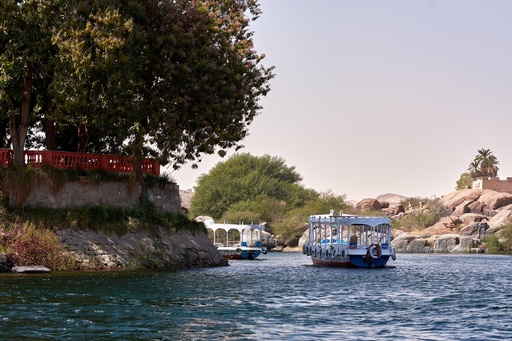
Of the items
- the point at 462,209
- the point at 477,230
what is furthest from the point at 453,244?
the point at 462,209

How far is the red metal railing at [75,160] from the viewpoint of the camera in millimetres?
41531

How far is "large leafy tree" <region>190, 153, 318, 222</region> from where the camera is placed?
125625 millimetres

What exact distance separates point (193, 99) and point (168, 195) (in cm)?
769

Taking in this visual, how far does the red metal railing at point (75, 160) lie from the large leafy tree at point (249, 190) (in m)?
76.1

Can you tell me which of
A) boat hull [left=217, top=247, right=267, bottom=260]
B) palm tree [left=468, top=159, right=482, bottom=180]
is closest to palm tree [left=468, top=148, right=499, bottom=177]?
palm tree [left=468, top=159, right=482, bottom=180]

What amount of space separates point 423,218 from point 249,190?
1065 inches

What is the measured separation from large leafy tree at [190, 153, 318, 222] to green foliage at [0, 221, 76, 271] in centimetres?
8214

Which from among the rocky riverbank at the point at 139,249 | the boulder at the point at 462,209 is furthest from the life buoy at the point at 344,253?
the boulder at the point at 462,209

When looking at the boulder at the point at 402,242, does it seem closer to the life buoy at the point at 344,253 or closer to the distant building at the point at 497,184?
the distant building at the point at 497,184

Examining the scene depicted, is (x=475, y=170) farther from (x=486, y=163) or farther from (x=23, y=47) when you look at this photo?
(x=23, y=47)

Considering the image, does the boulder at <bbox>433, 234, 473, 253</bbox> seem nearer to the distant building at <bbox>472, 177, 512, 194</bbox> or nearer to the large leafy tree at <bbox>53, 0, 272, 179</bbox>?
the distant building at <bbox>472, 177, 512, 194</bbox>

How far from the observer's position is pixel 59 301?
83.3ft

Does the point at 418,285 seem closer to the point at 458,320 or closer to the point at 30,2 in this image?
the point at 458,320

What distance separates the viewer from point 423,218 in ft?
404
